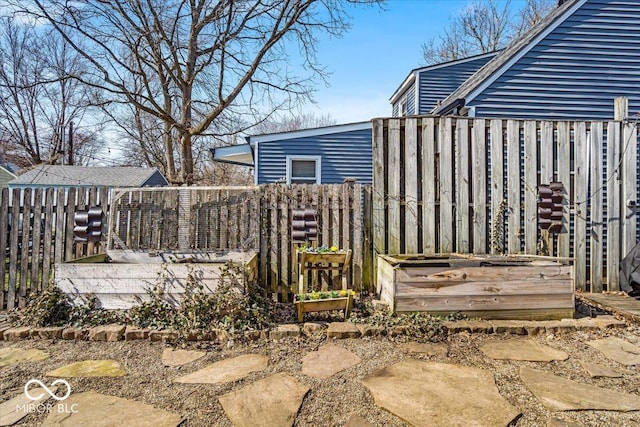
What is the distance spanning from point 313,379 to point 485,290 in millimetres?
1941

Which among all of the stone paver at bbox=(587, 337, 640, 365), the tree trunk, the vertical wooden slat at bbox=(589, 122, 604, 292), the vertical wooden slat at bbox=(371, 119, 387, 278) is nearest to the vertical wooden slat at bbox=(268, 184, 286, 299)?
the vertical wooden slat at bbox=(371, 119, 387, 278)

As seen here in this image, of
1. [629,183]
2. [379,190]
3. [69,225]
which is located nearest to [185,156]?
[69,225]

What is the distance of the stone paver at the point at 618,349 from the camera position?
8.85 ft

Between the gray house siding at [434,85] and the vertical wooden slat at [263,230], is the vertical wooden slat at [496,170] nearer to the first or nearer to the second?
the vertical wooden slat at [263,230]

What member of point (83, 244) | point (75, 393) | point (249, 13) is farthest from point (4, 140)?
point (75, 393)

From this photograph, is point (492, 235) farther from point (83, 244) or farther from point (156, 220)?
point (83, 244)

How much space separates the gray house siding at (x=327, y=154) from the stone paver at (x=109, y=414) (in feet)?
23.0

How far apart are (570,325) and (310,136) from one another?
277 inches

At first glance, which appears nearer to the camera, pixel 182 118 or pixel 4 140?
pixel 182 118

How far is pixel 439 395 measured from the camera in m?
2.16

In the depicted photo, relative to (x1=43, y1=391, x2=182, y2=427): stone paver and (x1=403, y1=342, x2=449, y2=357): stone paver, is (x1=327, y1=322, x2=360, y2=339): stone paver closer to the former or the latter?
(x1=403, y1=342, x2=449, y2=357): stone paver

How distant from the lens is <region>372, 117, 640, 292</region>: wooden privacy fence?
417 cm

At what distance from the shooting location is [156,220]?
436 cm

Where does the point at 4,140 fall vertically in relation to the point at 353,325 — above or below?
above
